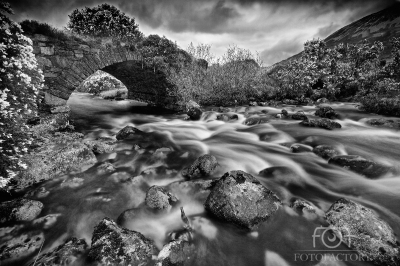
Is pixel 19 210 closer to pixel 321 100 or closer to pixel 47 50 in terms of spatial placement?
pixel 47 50

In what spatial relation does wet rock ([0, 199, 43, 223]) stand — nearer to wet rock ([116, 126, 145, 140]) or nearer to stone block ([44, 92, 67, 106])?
wet rock ([116, 126, 145, 140])

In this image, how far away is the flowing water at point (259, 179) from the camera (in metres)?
2.24

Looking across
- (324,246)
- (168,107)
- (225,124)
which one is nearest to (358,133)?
(225,124)

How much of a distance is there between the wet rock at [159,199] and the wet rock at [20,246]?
1.38m

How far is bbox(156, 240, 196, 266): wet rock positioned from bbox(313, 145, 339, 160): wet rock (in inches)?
148

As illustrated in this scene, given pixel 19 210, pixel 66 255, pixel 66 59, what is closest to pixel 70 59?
pixel 66 59

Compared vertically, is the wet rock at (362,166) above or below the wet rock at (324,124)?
below

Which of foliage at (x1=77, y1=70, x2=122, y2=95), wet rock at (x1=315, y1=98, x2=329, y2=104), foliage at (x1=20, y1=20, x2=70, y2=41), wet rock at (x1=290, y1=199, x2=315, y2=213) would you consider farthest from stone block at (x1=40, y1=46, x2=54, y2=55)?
wet rock at (x1=315, y1=98, x2=329, y2=104)

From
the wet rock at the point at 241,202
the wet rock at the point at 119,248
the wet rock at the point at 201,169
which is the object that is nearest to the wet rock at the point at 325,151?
the wet rock at the point at 241,202

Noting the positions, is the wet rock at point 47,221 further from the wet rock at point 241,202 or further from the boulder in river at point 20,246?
the wet rock at point 241,202

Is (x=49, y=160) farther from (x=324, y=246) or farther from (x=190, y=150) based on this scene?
(x=324, y=246)

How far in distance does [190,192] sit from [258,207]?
46.9 inches

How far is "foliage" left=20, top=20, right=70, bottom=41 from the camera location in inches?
253

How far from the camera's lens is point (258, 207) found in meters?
2.48
